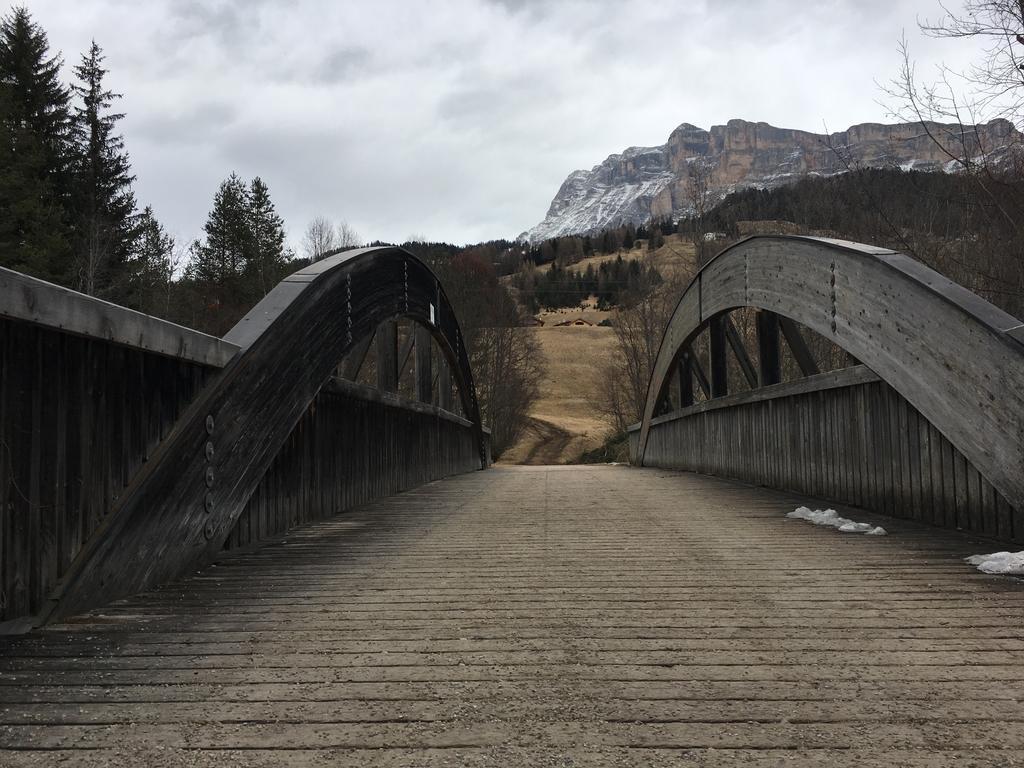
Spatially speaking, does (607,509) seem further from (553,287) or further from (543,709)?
(553,287)

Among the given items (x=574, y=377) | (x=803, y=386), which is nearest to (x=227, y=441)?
(x=803, y=386)

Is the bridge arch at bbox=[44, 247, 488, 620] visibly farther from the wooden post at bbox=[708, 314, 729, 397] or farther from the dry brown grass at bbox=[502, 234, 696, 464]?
the dry brown grass at bbox=[502, 234, 696, 464]

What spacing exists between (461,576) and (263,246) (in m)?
37.9

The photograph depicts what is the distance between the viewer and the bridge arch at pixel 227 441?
303 cm

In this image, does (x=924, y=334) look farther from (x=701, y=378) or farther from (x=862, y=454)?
(x=701, y=378)

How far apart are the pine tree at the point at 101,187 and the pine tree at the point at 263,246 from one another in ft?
22.5

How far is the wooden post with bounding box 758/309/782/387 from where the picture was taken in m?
7.96

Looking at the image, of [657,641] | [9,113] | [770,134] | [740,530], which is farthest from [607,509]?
[770,134]

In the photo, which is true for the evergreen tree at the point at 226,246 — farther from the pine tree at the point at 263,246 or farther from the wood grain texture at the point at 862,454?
→ the wood grain texture at the point at 862,454

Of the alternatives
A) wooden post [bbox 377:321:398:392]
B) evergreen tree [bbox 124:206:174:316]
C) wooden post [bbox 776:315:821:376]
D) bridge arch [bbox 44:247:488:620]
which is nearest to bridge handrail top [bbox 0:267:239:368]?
bridge arch [bbox 44:247:488:620]

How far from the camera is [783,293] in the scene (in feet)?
22.4

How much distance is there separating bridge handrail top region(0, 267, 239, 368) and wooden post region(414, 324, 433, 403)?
306 inches

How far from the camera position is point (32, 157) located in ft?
78.9

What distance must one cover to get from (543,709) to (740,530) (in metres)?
3.33
